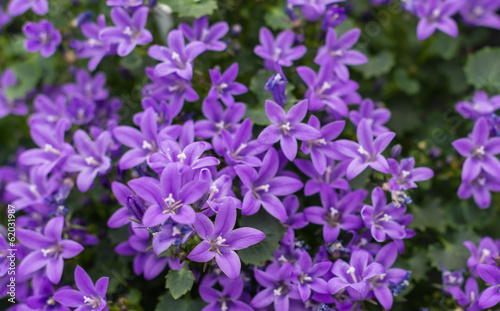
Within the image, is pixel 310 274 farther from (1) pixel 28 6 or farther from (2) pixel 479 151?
(1) pixel 28 6

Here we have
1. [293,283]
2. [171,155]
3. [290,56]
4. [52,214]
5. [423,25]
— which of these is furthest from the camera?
[423,25]

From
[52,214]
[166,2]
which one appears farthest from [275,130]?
[52,214]

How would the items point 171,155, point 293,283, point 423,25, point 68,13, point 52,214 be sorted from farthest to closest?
point 68,13, point 423,25, point 52,214, point 293,283, point 171,155

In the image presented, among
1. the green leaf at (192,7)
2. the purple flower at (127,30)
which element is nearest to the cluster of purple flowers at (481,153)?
the green leaf at (192,7)

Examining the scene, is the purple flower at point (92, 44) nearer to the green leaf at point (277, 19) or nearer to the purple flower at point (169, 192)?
the green leaf at point (277, 19)

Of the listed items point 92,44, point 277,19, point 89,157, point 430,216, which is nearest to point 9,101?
point 92,44

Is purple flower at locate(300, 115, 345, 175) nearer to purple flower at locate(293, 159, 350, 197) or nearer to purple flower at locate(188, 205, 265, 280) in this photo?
purple flower at locate(293, 159, 350, 197)

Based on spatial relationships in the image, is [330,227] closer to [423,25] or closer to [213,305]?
[213,305]
